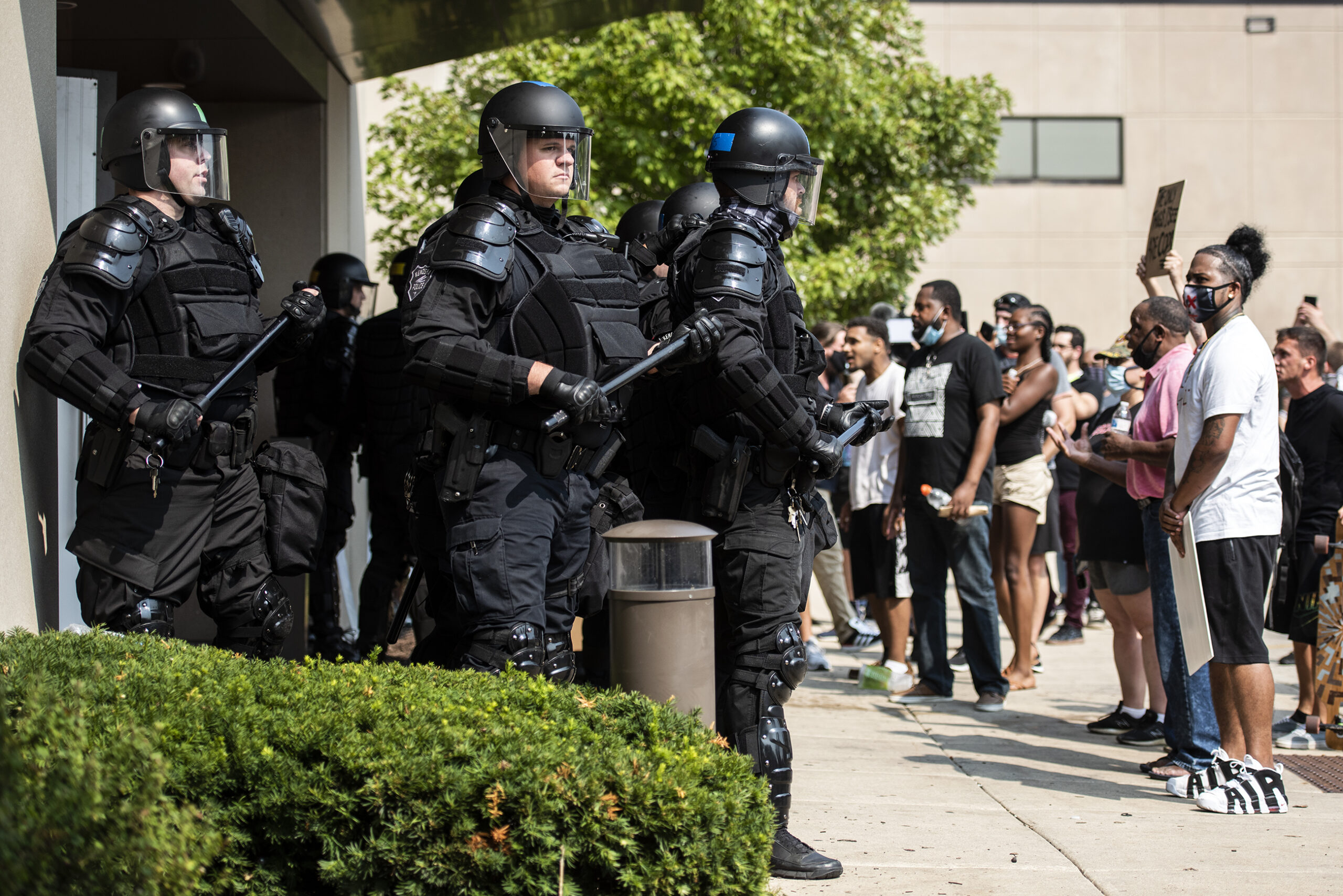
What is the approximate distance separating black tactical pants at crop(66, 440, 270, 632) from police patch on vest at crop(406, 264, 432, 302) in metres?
0.88

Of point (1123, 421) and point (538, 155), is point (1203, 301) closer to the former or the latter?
point (1123, 421)

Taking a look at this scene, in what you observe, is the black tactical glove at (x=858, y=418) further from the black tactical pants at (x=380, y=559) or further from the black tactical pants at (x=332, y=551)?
the black tactical pants at (x=332, y=551)

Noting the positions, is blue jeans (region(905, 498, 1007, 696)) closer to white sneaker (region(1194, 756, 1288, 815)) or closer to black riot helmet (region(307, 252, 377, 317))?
white sneaker (region(1194, 756, 1288, 815))

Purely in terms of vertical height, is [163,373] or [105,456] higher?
[163,373]

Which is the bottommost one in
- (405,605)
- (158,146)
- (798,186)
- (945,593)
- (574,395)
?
(945,593)

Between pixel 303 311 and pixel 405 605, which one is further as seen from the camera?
pixel 405 605

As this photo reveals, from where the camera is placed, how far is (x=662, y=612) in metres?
3.55

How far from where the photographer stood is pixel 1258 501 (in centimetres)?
487

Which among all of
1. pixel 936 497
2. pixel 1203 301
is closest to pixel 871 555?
pixel 936 497

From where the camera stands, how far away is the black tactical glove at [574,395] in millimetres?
3738

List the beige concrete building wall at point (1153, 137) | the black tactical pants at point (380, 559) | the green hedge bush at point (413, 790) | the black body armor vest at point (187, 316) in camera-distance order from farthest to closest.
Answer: the beige concrete building wall at point (1153, 137) → the black tactical pants at point (380, 559) → the black body armor vest at point (187, 316) → the green hedge bush at point (413, 790)

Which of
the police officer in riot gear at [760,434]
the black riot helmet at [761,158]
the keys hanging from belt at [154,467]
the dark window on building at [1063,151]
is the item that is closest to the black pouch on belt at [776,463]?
the police officer in riot gear at [760,434]

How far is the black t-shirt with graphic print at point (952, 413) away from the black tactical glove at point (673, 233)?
2.57 m

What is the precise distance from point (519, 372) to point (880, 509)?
15.6 ft
